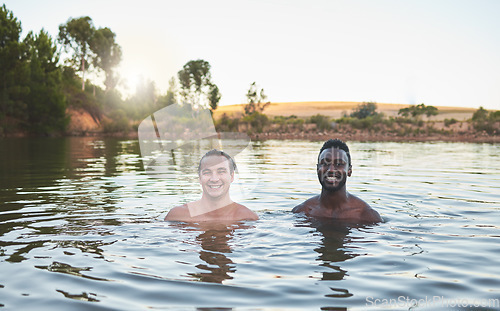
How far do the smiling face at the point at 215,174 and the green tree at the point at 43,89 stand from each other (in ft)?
162

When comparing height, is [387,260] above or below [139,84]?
below

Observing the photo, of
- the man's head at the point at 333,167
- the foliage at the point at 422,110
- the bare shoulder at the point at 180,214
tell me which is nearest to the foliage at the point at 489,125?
the foliage at the point at 422,110

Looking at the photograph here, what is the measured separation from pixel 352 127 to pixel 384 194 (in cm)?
5127

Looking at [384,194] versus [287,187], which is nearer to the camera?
[384,194]

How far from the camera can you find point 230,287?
13.7 ft

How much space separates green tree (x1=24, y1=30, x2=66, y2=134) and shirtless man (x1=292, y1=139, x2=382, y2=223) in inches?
1952

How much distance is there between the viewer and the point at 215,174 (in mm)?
6539

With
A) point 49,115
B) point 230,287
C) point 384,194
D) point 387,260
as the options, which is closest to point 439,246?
point 387,260

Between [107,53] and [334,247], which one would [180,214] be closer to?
[334,247]

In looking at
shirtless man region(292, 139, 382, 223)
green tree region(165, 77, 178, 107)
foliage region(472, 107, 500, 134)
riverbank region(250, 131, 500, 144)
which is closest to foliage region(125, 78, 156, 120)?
green tree region(165, 77, 178, 107)

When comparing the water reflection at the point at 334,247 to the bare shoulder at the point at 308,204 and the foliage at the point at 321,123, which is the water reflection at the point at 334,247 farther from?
the foliage at the point at 321,123

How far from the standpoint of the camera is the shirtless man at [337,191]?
22.7 feet

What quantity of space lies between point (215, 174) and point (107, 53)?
80.3 meters

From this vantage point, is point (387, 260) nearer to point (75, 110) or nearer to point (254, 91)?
point (75, 110)
